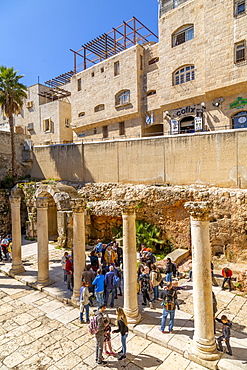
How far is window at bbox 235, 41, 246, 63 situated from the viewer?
18.7m

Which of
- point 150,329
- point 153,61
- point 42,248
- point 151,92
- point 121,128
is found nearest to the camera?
point 150,329

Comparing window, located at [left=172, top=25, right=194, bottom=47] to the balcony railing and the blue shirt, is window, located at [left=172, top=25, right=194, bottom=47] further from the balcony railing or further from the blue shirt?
the blue shirt

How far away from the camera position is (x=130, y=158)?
1844 centimetres

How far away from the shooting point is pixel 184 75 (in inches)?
893

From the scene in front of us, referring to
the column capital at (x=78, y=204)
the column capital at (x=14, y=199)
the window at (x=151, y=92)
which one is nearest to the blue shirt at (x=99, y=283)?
the column capital at (x=78, y=204)

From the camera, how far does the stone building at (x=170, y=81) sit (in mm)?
19484

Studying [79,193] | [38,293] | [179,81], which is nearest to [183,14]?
[179,81]

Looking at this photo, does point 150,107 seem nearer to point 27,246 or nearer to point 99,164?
point 99,164

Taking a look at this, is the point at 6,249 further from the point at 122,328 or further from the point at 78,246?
the point at 122,328

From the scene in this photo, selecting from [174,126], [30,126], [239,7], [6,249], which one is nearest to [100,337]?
[6,249]

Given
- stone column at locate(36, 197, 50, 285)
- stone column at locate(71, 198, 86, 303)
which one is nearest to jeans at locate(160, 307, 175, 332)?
stone column at locate(71, 198, 86, 303)

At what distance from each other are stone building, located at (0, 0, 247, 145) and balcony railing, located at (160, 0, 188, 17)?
0.08 meters

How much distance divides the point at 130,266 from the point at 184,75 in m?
20.7

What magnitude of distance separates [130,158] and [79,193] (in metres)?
5.49
